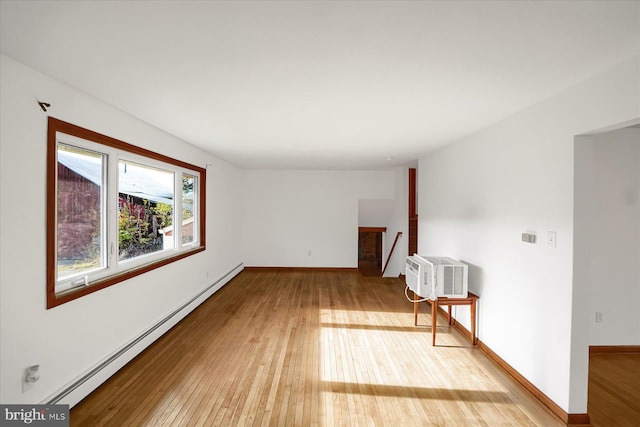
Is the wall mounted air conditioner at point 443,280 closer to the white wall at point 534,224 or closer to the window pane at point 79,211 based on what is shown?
the white wall at point 534,224

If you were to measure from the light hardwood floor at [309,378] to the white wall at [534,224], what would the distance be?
371 millimetres

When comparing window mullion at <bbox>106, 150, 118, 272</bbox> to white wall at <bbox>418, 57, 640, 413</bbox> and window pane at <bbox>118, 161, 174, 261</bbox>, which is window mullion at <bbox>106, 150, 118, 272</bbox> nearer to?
window pane at <bbox>118, 161, 174, 261</bbox>

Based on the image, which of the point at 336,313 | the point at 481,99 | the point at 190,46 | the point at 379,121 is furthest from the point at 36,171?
the point at 336,313

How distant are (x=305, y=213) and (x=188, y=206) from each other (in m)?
3.31

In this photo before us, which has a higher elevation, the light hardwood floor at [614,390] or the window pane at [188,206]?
the window pane at [188,206]

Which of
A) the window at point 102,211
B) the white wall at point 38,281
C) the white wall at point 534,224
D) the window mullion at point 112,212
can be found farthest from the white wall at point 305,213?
the window mullion at point 112,212

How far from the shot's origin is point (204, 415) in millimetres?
2355

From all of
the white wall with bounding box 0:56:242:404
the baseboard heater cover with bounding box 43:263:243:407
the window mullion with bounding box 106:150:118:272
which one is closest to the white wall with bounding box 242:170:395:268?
the baseboard heater cover with bounding box 43:263:243:407

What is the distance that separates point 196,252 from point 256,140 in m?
2.00

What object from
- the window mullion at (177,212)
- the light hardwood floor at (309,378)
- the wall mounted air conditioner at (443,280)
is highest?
the window mullion at (177,212)

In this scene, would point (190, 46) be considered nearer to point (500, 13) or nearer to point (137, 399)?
point (500, 13)

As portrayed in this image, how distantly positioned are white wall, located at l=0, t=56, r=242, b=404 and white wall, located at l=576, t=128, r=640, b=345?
478 centimetres

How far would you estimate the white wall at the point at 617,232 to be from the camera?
3.30 meters

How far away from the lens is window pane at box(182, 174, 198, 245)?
15.5 feet
